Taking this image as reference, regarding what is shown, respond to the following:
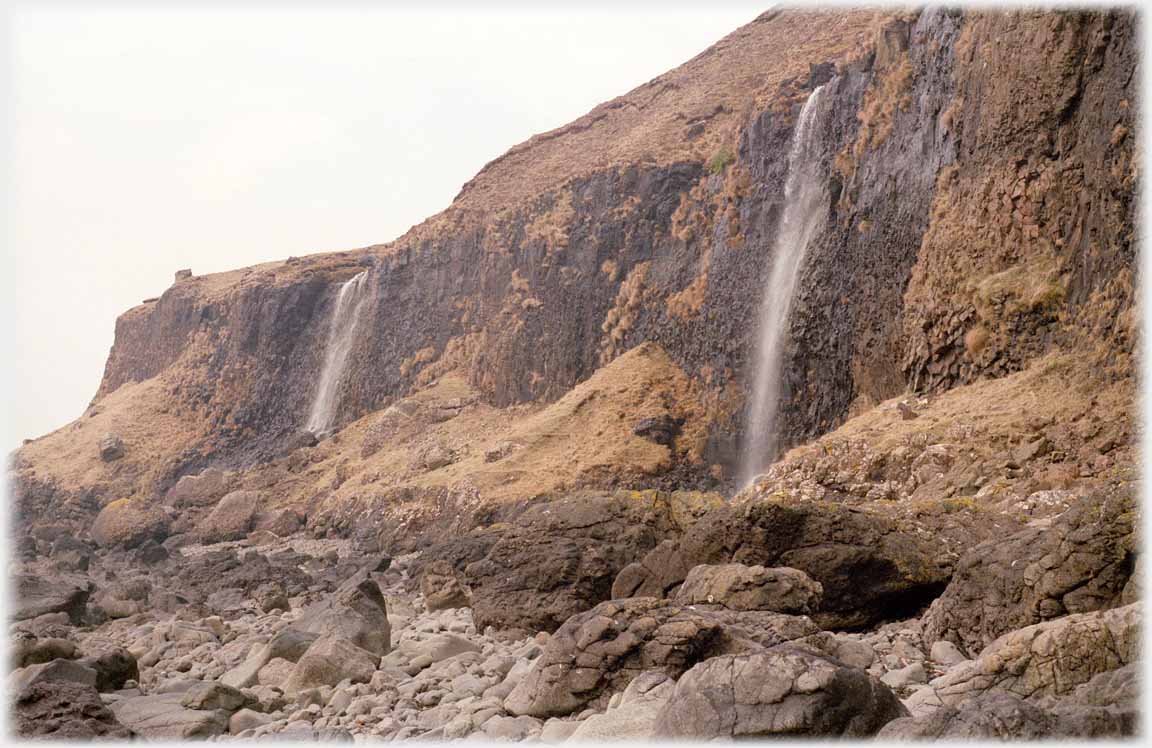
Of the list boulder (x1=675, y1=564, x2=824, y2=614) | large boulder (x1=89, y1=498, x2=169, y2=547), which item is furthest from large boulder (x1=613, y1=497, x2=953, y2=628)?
large boulder (x1=89, y1=498, x2=169, y2=547)

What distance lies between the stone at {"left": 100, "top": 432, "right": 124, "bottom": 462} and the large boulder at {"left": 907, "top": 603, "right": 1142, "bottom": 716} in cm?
4026

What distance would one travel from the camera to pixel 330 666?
29.2 feet

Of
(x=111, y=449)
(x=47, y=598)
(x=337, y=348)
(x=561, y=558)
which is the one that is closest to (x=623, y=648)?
(x=561, y=558)

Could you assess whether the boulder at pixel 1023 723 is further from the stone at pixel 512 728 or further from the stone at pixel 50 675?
the stone at pixel 50 675

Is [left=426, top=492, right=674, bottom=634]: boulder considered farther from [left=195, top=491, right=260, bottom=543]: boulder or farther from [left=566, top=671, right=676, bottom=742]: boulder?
[left=195, top=491, right=260, bottom=543]: boulder

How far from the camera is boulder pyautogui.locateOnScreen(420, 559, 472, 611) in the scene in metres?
13.6

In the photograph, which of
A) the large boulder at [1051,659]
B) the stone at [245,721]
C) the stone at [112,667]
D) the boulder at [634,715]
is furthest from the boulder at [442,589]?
the large boulder at [1051,659]

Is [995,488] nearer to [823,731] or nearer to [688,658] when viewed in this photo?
[688,658]

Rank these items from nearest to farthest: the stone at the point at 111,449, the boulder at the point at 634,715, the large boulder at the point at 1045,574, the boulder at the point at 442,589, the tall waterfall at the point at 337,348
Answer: the boulder at the point at 634,715 < the large boulder at the point at 1045,574 < the boulder at the point at 442,589 < the tall waterfall at the point at 337,348 < the stone at the point at 111,449

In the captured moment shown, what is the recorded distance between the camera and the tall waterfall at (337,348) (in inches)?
1527

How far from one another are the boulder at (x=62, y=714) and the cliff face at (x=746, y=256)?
11.3 metres

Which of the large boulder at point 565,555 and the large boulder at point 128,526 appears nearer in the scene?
the large boulder at point 565,555

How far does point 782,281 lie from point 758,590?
50.4ft

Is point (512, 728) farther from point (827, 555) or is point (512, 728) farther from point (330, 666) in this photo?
point (827, 555)
